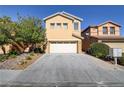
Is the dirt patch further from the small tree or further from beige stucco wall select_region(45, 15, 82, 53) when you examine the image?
beige stucco wall select_region(45, 15, 82, 53)

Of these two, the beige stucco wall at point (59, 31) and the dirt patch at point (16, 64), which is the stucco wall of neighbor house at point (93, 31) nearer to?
the beige stucco wall at point (59, 31)

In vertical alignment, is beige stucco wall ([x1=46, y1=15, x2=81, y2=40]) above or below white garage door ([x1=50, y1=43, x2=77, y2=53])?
above

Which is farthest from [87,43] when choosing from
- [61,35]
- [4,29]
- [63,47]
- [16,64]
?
[16,64]

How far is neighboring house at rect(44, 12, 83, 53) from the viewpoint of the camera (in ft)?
125

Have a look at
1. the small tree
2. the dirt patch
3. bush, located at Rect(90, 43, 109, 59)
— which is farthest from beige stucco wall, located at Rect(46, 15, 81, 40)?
the dirt patch

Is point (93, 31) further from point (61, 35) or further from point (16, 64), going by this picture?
point (16, 64)

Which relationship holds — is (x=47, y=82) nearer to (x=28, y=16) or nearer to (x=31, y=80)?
(x=31, y=80)

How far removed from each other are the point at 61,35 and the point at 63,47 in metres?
1.76

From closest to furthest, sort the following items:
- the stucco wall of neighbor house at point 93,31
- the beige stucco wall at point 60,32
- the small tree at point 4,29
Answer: the small tree at point 4,29, the beige stucco wall at point 60,32, the stucco wall of neighbor house at point 93,31

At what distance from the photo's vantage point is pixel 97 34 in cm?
4588

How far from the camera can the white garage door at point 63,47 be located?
3809 cm

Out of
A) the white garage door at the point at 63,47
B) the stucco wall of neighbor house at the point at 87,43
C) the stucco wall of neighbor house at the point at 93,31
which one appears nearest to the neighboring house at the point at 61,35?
the white garage door at the point at 63,47

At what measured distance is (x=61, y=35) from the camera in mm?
38219
